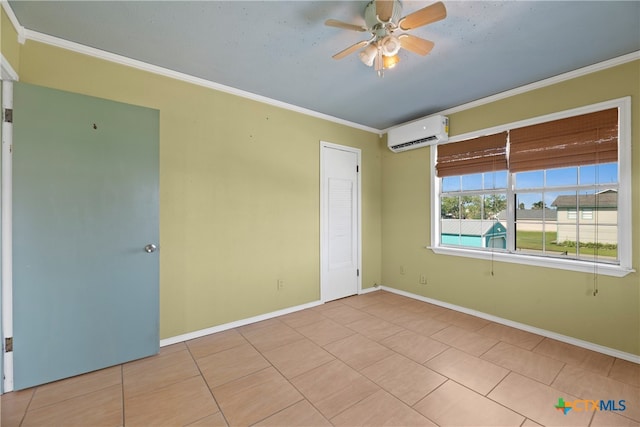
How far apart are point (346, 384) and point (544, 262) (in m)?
2.30

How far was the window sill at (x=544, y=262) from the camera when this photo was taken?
2.31 meters

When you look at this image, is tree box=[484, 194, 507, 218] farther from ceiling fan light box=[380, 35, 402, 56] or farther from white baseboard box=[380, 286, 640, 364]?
ceiling fan light box=[380, 35, 402, 56]

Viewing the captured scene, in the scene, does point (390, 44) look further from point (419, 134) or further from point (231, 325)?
point (231, 325)

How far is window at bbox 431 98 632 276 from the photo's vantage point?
2352 millimetres

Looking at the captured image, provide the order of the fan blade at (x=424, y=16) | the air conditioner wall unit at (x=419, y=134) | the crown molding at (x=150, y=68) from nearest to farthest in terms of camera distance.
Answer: the fan blade at (x=424, y=16) < the crown molding at (x=150, y=68) < the air conditioner wall unit at (x=419, y=134)

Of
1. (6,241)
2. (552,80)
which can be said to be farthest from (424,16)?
(6,241)

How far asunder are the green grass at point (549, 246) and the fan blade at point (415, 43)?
227cm

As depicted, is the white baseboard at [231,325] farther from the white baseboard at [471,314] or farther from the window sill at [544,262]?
the window sill at [544,262]

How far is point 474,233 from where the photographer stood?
333 centimetres

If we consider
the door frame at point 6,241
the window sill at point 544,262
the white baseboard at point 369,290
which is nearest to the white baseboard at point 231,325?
the white baseboard at point 369,290

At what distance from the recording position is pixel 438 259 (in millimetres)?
3574

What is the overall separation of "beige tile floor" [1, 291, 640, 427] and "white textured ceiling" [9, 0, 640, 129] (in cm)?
252

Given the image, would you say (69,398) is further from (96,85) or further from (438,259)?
(438,259)

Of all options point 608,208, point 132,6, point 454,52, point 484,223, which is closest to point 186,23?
point 132,6
